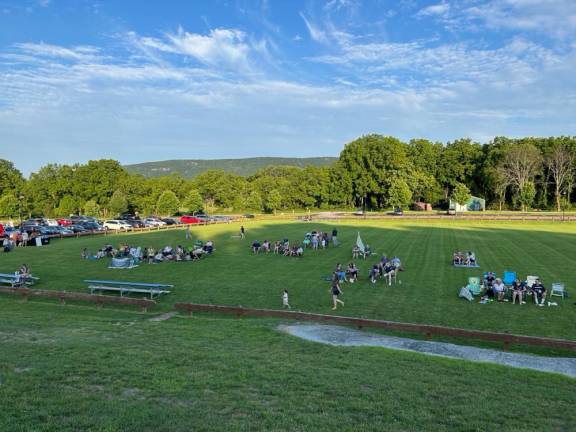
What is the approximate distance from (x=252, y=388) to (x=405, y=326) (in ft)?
26.8

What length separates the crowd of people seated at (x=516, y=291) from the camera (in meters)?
20.4

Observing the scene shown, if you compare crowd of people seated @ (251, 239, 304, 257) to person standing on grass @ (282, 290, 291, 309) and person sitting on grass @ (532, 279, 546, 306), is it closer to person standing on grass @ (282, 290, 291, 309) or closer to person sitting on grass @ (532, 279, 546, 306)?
person standing on grass @ (282, 290, 291, 309)

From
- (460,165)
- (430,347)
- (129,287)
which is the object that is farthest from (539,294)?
(460,165)

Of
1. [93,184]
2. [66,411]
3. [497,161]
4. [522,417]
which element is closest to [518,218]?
[497,161]

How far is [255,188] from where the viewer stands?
4838 inches

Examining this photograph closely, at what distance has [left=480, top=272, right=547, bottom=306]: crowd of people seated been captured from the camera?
66.9 feet

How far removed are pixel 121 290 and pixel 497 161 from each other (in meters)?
98.9

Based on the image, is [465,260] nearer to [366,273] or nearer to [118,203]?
[366,273]

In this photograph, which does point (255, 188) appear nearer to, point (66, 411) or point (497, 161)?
point (497, 161)

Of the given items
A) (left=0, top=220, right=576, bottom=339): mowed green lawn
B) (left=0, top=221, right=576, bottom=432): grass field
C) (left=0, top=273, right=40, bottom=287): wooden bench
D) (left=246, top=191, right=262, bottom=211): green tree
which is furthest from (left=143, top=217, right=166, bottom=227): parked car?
(left=0, top=221, right=576, bottom=432): grass field

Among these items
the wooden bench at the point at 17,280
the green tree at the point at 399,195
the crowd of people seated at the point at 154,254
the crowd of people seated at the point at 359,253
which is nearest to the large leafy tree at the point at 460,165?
the green tree at the point at 399,195

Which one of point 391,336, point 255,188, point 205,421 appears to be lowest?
point 391,336

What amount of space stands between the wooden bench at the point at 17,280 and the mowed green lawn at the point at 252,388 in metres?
12.9

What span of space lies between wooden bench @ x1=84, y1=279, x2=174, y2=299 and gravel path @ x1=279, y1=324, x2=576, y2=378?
9.31 metres
